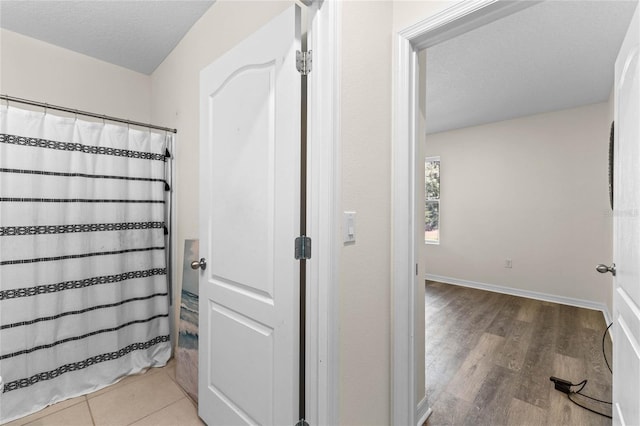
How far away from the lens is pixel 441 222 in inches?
200

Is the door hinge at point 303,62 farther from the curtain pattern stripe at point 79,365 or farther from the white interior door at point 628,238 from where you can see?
the curtain pattern stripe at point 79,365

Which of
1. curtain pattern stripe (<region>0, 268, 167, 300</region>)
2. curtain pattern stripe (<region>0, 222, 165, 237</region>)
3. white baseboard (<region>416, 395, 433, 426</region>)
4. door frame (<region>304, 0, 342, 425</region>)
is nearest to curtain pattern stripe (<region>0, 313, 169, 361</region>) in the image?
curtain pattern stripe (<region>0, 268, 167, 300</region>)

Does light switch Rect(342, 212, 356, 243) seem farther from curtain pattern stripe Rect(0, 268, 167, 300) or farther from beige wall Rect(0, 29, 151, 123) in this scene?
beige wall Rect(0, 29, 151, 123)

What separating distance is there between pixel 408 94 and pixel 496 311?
10.7 ft

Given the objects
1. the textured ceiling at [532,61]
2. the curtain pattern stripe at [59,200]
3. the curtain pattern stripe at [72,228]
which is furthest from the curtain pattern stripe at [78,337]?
the textured ceiling at [532,61]

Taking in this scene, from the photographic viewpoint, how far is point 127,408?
5.91 feet

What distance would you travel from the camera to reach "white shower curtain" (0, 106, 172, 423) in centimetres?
175

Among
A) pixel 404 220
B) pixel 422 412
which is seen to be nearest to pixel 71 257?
pixel 404 220

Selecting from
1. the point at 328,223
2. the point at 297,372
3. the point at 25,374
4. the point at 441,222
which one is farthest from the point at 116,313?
the point at 441,222

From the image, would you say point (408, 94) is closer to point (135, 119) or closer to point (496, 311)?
point (135, 119)

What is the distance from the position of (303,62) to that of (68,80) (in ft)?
8.05

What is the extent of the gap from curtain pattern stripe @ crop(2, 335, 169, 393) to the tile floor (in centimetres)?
18

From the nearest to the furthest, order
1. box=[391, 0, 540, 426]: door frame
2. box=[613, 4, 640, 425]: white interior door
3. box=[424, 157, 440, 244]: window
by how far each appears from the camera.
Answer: box=[613, 4, 640, 425]: white interior door → box=[391, 0, 540, 426]: door frame → box=[424, 157, 440, 244]: window

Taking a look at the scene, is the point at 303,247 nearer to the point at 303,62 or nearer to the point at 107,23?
the point at 303,62
